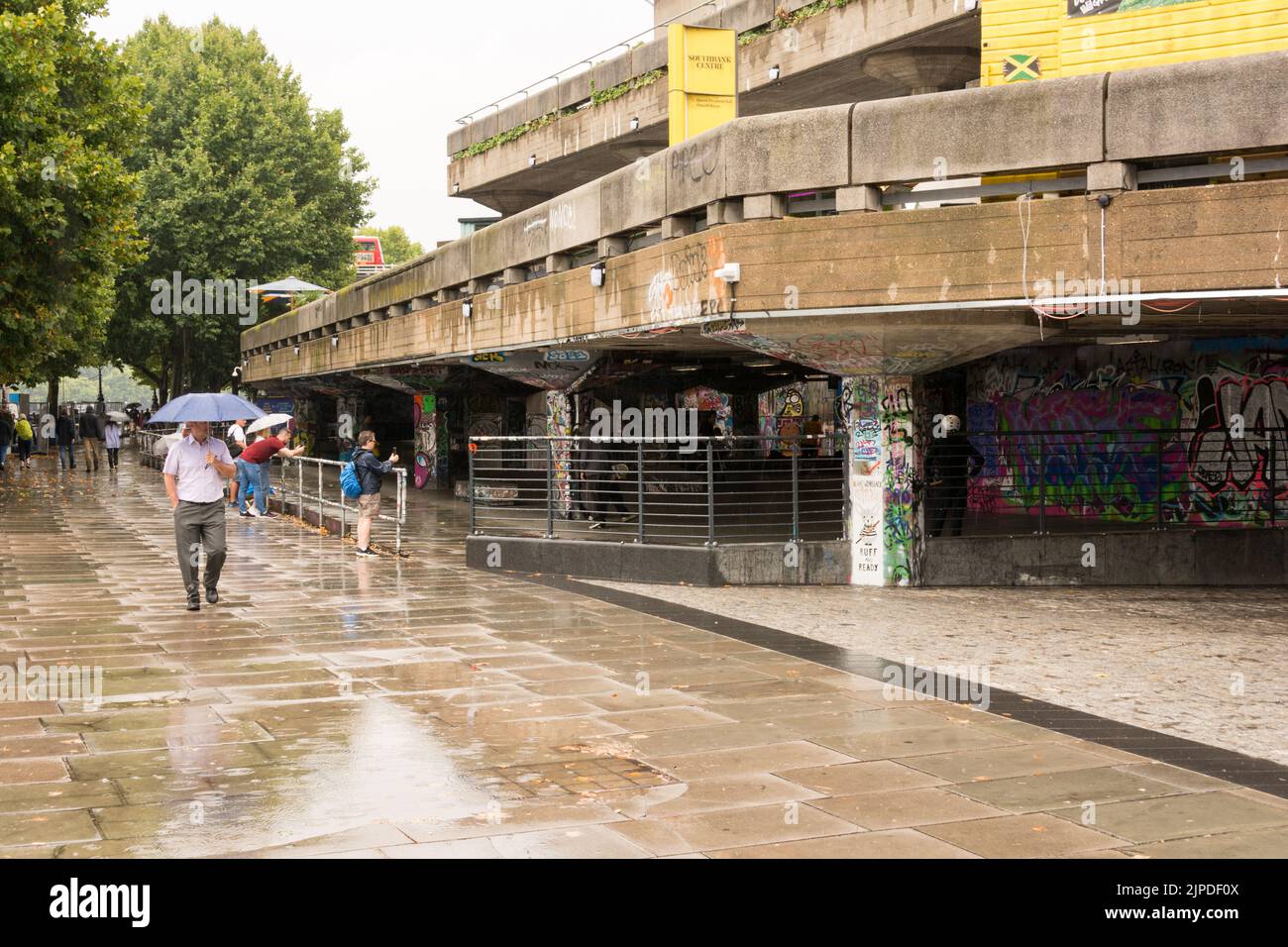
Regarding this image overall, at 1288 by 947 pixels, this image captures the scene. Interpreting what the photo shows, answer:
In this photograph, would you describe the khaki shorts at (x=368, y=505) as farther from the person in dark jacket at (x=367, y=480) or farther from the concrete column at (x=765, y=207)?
the concrete column at (x=765, y=207)

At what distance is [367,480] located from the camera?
17031 mm

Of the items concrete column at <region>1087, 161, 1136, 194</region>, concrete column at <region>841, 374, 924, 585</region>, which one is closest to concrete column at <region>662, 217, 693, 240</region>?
concrete column at <region>841, 374, 924, 585</region>

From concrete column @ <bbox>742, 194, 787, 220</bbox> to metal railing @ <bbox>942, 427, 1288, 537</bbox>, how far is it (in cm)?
369

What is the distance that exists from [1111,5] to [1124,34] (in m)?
0.38

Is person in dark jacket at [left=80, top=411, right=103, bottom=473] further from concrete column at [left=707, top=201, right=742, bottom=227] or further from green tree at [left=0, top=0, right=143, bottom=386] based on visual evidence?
concrete column at [left=707, top=201, right=742, bottom=227]

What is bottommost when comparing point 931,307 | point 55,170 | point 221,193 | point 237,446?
point 237,446

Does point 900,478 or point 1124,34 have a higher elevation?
point 1124,34

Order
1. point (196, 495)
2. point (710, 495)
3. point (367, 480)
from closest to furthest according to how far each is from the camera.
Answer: point (196, 495) → point (710, 495) → point (367, 480)

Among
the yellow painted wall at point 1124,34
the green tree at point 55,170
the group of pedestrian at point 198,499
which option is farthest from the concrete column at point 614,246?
the green tree at point 55,170

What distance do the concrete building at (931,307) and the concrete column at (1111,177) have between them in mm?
19

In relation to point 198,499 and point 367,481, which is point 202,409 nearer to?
point 198,499

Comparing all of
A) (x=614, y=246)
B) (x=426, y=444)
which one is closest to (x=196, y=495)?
(x=614, y=246)

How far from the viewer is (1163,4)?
1493 cm

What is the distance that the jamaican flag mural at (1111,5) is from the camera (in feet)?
49.0
